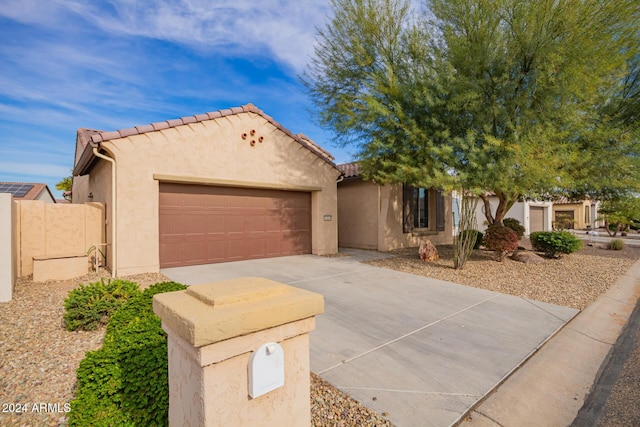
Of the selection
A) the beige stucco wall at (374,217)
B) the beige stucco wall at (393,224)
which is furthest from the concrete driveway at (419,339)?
the beige stucco wall at (374,217)

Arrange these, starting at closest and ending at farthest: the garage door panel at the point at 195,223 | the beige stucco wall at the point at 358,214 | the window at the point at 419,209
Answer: the garage door panel at the point at 195,223, the beige stucco wall at the point at 358,214, the window at the point at 419,209

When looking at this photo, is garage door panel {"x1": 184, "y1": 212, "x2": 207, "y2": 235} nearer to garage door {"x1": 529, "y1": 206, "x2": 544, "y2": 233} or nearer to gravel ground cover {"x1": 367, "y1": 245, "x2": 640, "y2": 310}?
gravel ground cover {"x1": 367, "y1": 245, "x2": 640, "y2": 310}

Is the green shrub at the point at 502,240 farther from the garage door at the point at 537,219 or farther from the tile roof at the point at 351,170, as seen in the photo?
the garage door at the point at 537,219

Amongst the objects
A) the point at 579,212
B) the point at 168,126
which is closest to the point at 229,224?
the point at 168,126

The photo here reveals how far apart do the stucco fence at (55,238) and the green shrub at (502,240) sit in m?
11.3

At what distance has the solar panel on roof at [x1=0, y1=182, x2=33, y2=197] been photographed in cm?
1655

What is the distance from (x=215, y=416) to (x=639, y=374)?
472 centimetres

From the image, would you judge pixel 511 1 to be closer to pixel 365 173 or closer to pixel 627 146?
pixel 627 146

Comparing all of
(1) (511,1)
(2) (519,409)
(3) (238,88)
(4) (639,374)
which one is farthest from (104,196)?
(1) (511,1)

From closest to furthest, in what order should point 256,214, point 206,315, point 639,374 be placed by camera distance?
point 206,315, point 639,374, point 256,214

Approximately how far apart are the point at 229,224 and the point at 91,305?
554 centimetres

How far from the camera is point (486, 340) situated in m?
4.29

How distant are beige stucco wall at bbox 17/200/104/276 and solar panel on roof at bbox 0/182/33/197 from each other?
1214 cm

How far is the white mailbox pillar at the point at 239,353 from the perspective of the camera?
142 cm
